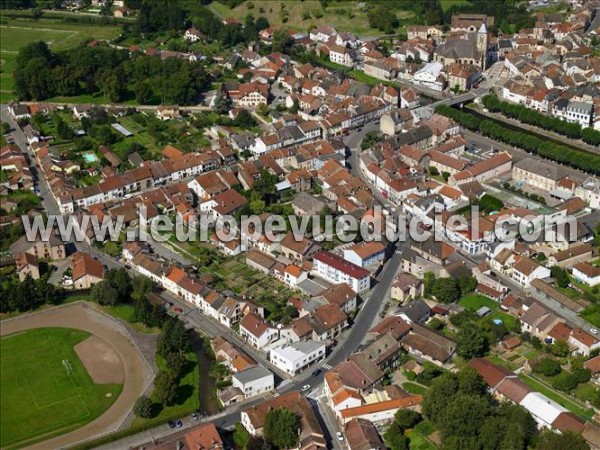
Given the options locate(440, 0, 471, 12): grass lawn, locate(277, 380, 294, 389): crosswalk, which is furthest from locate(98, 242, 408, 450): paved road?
locate(440, 0, 471, 12): grass lawn

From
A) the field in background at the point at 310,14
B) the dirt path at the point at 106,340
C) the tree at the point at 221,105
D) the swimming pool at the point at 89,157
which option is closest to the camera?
the dirt path at the point at 106,340

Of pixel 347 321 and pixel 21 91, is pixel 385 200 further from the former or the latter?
pixel 21 91

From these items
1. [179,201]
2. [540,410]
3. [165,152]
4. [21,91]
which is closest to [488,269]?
[540,410]

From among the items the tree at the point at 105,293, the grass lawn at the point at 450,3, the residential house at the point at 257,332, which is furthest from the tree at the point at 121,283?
the grass lawn at the point at 450,3

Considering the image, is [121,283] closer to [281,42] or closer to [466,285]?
[466,285]

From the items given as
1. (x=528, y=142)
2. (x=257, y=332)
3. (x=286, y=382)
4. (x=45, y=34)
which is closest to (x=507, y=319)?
(x=286, y=382)

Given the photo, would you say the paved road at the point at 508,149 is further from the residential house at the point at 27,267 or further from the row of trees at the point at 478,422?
the residential house at the point at 27,267
